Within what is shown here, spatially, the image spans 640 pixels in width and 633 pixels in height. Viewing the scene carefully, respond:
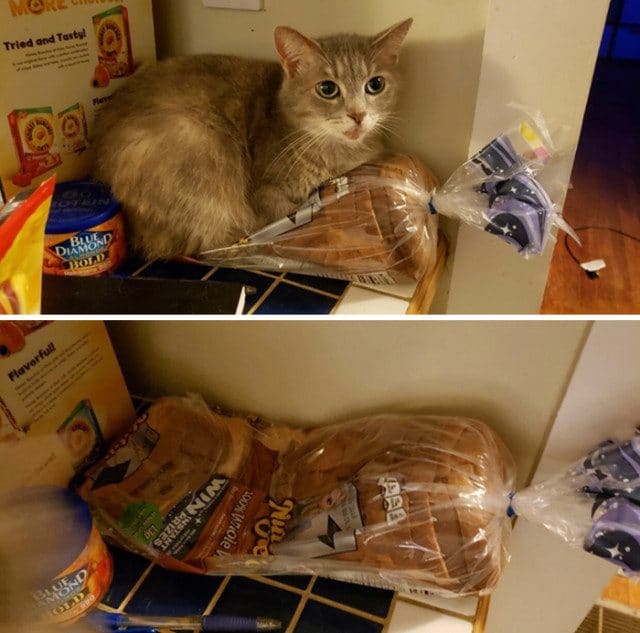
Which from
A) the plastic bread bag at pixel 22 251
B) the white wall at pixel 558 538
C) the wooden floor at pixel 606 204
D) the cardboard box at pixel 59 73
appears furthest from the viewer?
the wooden floor at pixel 606 204

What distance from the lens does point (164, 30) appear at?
0.87 m

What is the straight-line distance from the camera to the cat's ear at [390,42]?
0.70 metres

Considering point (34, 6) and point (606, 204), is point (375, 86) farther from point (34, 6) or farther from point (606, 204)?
point (606, 204)

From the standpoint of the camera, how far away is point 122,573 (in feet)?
2.08

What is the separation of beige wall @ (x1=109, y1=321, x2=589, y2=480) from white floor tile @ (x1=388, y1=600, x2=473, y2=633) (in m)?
0.17

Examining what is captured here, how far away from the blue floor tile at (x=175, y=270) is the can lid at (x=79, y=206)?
0.28 ft

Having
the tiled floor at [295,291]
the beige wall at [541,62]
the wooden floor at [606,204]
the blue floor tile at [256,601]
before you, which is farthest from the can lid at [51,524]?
the wooden floor at [606,204]

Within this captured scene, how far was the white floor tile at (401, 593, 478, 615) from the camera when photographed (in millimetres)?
623

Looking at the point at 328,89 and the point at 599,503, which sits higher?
the point at 328,89

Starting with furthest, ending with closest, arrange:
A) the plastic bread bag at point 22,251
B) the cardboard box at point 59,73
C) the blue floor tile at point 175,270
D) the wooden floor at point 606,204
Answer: the wooden floor at point 606,204
the blue floor tile at point 175,270
the cardboard box at point 59,73
the plastic bread bag at point 22,251

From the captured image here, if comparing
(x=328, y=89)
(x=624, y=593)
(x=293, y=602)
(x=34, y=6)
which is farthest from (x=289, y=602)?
(x=624, y=593)

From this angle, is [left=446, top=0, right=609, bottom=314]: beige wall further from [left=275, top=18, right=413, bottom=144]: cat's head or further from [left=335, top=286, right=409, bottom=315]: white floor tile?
[left=335, top=286, right=409, bottom=315]: white floor tile

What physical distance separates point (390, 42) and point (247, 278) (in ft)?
1.07

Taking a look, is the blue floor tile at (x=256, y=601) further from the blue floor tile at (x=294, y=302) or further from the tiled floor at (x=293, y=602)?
the blue floor tile at (x=294, y=302)
